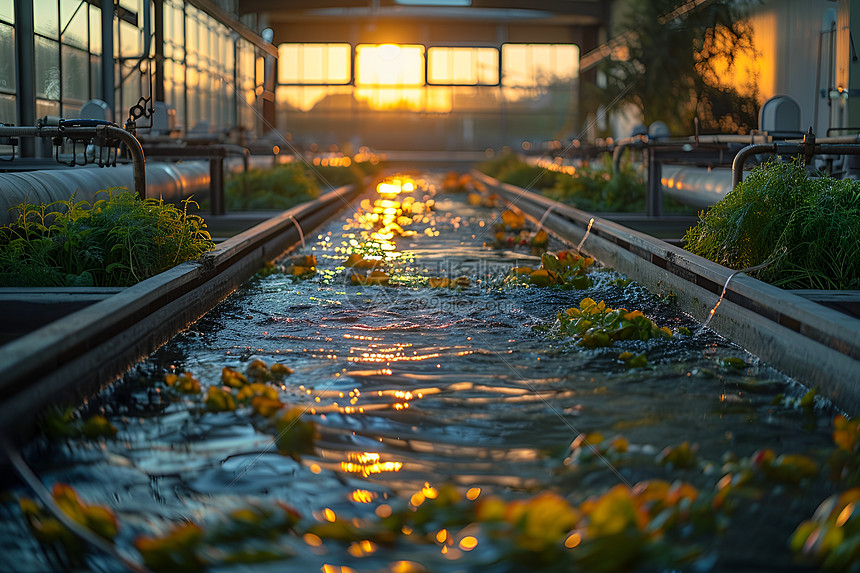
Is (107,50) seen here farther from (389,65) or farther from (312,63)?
(389,65)

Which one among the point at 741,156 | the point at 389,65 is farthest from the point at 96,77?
the point at 389,65

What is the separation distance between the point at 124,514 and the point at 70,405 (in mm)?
893

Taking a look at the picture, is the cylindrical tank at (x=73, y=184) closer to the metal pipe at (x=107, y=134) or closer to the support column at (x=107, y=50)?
the metal pipe at (x=107, y=134)

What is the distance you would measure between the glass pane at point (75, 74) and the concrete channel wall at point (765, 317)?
10865mm

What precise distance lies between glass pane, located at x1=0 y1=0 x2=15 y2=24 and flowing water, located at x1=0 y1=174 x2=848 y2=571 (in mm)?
8733

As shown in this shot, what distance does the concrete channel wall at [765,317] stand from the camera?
134 inches

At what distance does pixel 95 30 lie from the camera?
1641 cm

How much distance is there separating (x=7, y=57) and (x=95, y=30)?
14.0ft

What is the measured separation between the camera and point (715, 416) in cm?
329

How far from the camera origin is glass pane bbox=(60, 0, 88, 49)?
14.6 metres

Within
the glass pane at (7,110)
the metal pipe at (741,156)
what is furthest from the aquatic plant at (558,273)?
the glass pane at (7,110)

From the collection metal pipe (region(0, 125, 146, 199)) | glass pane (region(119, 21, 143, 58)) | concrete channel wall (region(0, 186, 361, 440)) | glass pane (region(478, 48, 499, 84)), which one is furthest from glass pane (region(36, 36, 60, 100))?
glass pane (region(478, 48, 499, 84))

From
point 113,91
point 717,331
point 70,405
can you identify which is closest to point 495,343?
point 717,331

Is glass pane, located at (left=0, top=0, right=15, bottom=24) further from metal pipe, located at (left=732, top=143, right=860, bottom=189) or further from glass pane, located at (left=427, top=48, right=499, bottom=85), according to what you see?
glass pane, located at (left=427, top=48, right=499, bottom=85)
